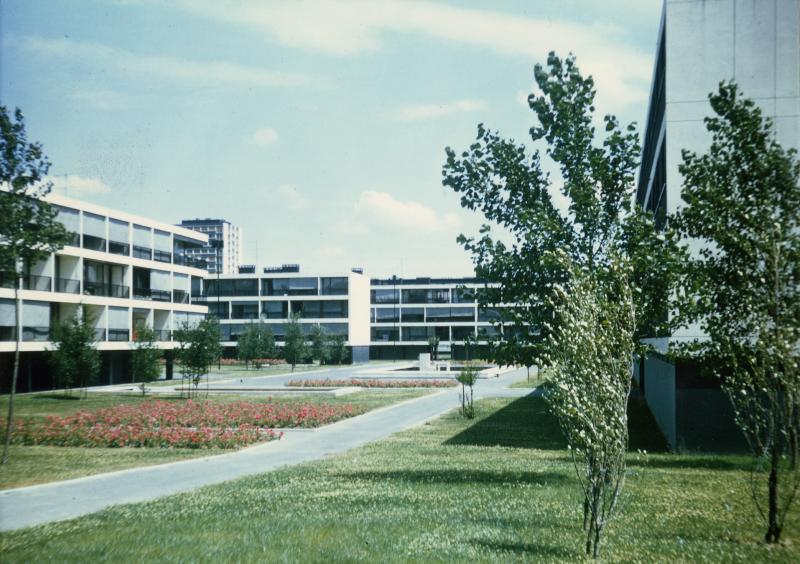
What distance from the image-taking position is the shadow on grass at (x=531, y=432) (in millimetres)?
19766

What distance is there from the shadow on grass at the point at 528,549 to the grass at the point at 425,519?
2 centimetres

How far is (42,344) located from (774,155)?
3999 centimetres

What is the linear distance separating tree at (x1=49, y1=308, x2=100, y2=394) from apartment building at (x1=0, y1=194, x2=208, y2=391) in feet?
6.90

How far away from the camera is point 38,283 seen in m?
40.7

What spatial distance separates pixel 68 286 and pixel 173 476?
106 ft

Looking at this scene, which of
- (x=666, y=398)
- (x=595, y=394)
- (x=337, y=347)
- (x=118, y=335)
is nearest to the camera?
(x=595, y=394)

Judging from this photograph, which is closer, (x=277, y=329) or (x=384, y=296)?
(x=277, y=329)

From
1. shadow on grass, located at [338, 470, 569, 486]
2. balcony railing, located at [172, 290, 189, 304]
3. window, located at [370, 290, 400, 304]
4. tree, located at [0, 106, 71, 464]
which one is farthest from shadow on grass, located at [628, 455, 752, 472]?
window, located at [370, 290, 400, 304]

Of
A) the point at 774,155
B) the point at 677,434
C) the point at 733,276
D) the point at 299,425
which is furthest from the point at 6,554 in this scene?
the point at 299,425

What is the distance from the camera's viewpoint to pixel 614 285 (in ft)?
34.8

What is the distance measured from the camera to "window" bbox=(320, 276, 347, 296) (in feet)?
304

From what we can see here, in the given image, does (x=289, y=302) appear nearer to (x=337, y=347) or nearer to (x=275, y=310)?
(x=275, y=310)

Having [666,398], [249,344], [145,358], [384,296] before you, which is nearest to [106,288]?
[145,358]

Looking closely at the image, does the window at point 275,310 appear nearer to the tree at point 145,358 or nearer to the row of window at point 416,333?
the row of window at point 416,333
